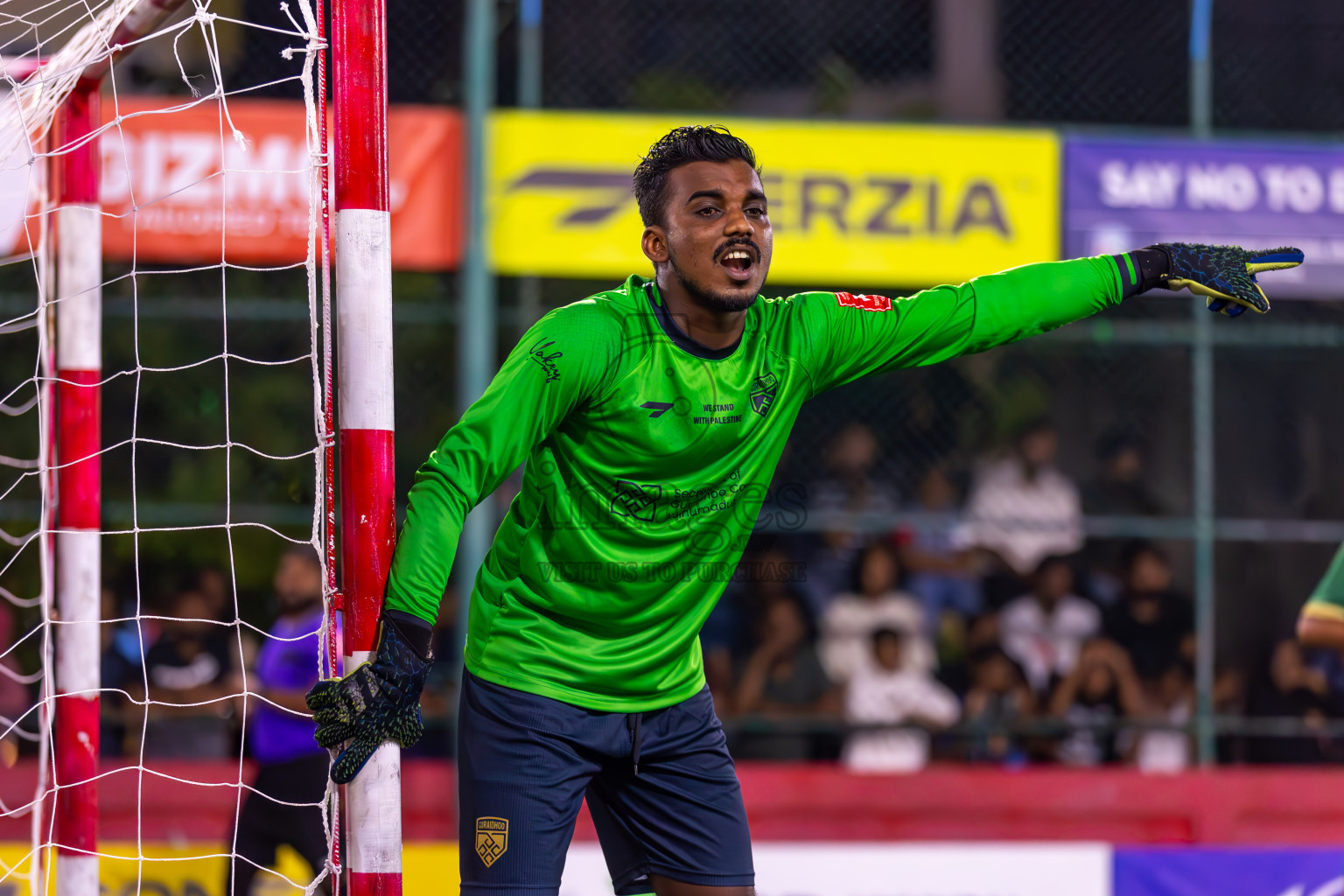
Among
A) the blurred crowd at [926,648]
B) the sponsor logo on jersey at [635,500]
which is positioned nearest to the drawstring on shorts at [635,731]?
the sponsor logo on jersey at [635,500]

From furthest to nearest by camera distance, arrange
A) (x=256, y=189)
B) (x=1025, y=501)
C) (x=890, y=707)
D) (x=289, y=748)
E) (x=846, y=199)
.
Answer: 1. (x=1025, y=501)
2. (x=846, y=199)
3. (x=890, y=707)
4. (x=256, y=189)
5. (x=289, y=748)

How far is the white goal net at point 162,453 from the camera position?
4438 mm

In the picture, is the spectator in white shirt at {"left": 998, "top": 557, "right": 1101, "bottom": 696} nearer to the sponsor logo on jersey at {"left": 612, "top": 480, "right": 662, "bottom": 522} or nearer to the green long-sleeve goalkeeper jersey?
the green long-sleeve goalkeeper jersey

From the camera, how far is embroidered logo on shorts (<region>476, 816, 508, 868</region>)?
3051mm

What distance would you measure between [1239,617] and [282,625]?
6.29m

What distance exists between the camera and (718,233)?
3.13m

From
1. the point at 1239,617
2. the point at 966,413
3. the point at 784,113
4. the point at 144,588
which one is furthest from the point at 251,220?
the point at 1239,617

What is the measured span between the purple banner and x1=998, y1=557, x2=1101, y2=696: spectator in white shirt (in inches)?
71.1

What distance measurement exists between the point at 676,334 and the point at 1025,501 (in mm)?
5557

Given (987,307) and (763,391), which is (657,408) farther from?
(987,307)

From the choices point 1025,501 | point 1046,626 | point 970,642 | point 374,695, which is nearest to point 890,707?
point 970,642

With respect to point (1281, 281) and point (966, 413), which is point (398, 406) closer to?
point (966, 413)

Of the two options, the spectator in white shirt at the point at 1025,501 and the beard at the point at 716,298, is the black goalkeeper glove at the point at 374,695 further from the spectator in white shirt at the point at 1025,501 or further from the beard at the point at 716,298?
the spectator in white shirt at the point at 1025,501

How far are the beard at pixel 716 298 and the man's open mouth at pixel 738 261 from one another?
0.04 m
